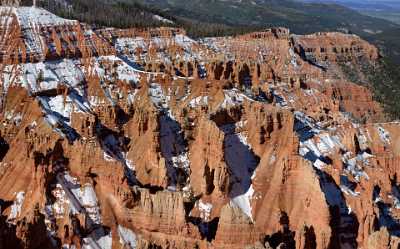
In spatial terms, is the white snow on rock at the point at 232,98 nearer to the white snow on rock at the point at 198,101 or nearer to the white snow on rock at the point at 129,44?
the white snow on rock at the point at 198,101

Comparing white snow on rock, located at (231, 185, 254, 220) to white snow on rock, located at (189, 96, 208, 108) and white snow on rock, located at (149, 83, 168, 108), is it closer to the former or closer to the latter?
white snow on rock, located at (189, 96, 208, 108)

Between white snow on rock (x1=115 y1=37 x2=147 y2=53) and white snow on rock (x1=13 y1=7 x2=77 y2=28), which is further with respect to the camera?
white snow on rock (x1=115 y1=37 x2=147 y2=53)

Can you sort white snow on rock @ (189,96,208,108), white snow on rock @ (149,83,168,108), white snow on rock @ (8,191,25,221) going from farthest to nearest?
1. white snow on rock @ (149,83,168,108)
2. white snow on rock @ (189,96,208,108)
3. white snow on rock @ (8,191,25,221)

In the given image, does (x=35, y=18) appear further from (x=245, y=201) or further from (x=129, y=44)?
(x=245, y=201)

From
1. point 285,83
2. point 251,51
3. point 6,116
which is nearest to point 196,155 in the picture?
point 6,116

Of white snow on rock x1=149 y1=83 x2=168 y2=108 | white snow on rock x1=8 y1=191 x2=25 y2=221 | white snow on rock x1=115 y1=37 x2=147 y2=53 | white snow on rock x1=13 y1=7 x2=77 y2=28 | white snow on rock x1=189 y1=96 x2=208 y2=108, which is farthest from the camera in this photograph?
white snow on rock x1=115 y1=37 x2=147 y2=53

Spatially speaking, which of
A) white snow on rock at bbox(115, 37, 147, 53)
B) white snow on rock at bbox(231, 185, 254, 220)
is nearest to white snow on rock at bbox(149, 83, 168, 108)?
white snow on rock at bbox(115, 37, 147, 53)
